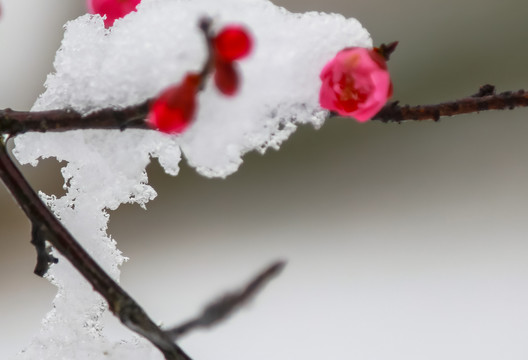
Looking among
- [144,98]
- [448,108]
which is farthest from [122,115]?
[448,108]

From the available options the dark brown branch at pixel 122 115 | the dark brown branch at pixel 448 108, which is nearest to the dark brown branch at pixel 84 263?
the dark brown branch at pixel 122 115

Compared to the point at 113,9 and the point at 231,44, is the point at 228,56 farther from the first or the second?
the point at 113,9

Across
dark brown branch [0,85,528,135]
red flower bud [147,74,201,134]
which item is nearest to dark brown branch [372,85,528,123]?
dark brown branch [0,85,528,135]

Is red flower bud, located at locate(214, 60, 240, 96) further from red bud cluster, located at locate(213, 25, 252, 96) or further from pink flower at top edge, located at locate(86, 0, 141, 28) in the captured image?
pink flower at top edge, located at locate(86, 0, 141, 28)

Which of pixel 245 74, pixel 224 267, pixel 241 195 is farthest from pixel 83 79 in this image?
pixel 241 195

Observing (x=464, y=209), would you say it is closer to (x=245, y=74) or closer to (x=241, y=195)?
(x=241, y=195)

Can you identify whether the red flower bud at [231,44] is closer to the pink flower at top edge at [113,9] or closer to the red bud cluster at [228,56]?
the red bud cluster at [228,56]
